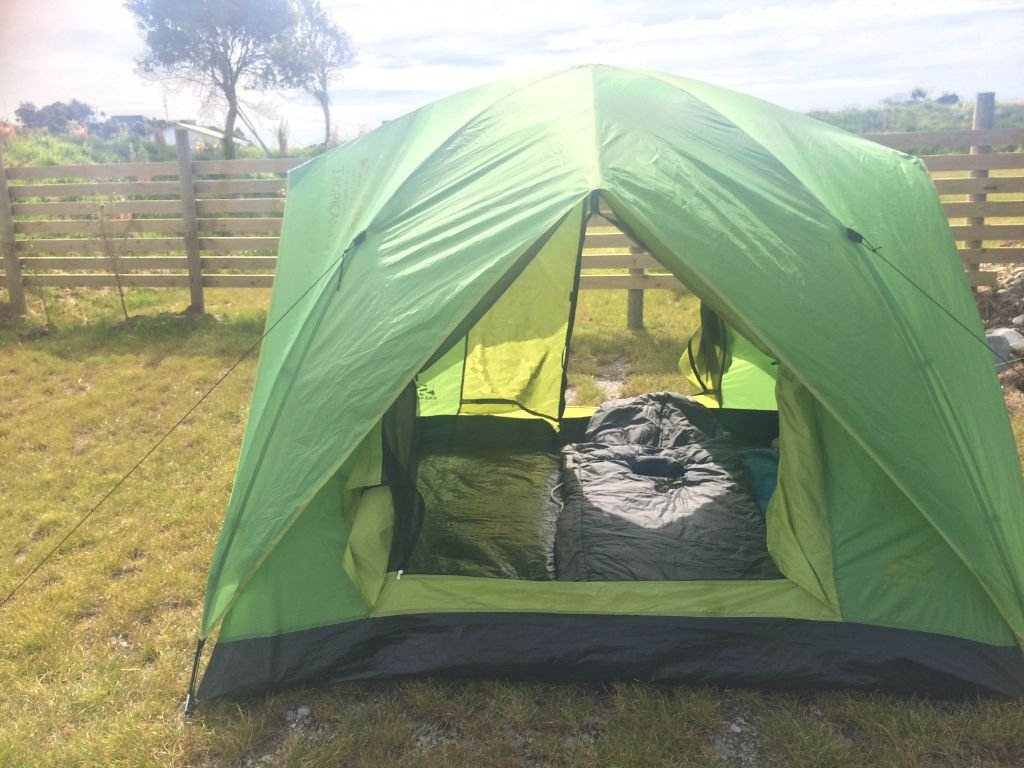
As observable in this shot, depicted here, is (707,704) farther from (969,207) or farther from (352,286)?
(969,207)

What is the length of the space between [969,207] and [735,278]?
15.8 ft

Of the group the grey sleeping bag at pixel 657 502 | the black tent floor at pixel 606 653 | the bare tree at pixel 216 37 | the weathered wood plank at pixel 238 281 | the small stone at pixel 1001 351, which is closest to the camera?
the black tent floor at pixel 606 653

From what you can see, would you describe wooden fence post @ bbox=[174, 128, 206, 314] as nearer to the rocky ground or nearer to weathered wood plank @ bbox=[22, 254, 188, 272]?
weathered wood plank @ bbox=[22, 254, 188, 272]

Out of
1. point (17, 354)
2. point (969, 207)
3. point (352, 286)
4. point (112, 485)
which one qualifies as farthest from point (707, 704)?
point (17, 354)

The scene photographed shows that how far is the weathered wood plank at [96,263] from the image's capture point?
698 cm

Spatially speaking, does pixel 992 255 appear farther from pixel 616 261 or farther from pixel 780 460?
pixel 780 460

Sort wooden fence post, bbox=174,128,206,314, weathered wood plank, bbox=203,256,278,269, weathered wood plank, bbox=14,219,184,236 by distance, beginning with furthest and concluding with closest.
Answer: weathered wood plank, bbox=14,219,184,236, weathered wood plank, bbox=203,256,278,269, wooden fence post, bbox=174,128,206,314

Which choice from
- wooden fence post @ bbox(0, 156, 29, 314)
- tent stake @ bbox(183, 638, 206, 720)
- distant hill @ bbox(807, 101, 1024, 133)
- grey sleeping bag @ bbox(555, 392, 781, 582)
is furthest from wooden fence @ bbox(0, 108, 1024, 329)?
distant hill @ bbox(807, 101, 1024, 133)

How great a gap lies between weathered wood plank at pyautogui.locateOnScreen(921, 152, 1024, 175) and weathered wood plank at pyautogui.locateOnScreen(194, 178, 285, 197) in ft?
17.8

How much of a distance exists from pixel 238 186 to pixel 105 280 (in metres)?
1.59

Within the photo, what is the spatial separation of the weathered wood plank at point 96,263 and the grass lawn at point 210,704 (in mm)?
3179

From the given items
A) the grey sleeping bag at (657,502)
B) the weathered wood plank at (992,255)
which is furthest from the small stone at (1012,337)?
the grey sleeping bag at (657,502)

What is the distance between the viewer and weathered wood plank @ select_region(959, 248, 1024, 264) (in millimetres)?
5730

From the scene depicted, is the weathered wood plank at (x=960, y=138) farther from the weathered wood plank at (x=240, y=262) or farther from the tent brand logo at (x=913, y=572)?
the weathered wood plank at (x=240, y=262)
